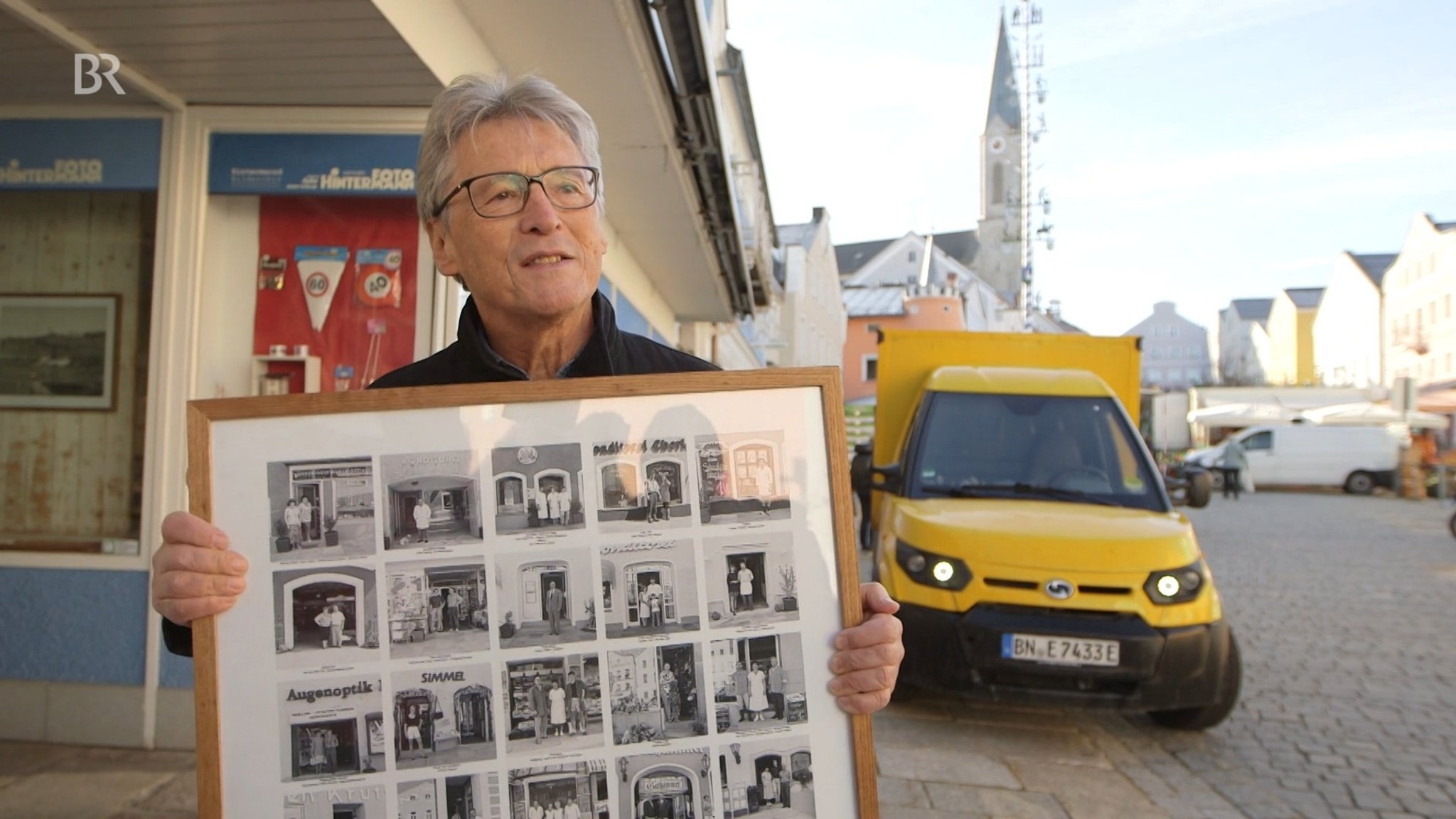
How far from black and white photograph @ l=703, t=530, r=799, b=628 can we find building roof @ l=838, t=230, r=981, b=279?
86846mm

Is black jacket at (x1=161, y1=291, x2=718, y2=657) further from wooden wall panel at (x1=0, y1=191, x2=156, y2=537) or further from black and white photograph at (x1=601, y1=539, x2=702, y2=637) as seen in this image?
wooden wall panel at (x1=0, y1=191, x2=156, y2=537)

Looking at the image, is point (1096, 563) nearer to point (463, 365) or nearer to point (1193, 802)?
point (1193, 802)

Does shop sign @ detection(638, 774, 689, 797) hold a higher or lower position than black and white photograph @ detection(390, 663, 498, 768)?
lower

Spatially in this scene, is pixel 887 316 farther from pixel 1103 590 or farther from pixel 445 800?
pixel 445 800

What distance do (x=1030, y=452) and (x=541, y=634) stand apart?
19.2 ft

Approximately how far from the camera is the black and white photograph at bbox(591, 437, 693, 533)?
5.52 feet

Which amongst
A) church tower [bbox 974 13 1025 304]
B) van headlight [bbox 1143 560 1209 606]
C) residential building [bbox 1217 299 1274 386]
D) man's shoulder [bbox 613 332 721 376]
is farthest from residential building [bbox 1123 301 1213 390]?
man's shoulder [bbox 613 332 721 376]

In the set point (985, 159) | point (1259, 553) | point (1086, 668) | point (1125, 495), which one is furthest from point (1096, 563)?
point (985, 159)

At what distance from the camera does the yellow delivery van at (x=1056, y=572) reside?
18.9 feet

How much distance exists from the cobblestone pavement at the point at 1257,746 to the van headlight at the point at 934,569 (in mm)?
988

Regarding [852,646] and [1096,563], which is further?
[1096,563]

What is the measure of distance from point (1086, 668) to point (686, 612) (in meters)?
4.74

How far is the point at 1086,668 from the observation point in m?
5.72

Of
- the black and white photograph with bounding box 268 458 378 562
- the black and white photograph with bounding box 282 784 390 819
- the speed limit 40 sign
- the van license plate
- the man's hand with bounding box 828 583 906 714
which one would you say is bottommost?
the van license plate
